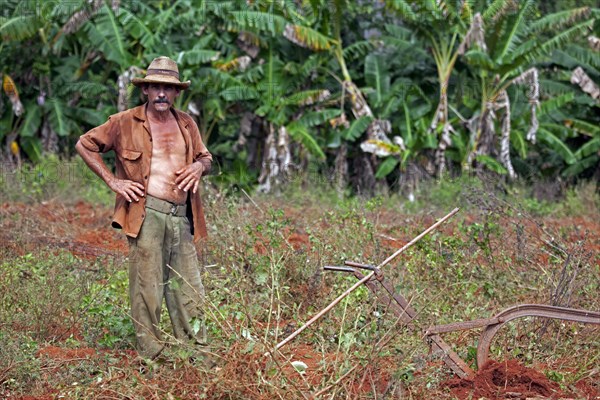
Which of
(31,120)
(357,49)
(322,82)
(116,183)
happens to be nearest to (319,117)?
(322,82)

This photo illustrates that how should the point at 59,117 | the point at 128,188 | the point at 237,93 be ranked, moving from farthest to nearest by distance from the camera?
1. the point at 59,117
2. the point at 237,93
3. the point at 128,188

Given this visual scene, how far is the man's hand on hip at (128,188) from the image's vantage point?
5.79 m

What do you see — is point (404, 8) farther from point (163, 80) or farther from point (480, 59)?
point (163, 80)

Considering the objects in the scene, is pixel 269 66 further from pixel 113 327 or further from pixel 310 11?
pixel 113 327

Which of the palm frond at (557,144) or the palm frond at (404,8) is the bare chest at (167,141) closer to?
the palm frond at (404,8)

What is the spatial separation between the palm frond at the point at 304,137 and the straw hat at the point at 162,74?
380 inches

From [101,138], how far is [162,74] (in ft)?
1.71

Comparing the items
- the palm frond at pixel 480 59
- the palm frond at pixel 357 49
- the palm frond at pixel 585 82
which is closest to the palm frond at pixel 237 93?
the palm frond at pixel 357 49

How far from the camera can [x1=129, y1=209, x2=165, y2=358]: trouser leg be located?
5824mm

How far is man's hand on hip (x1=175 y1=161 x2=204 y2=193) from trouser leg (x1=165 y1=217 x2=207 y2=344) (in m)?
0.21

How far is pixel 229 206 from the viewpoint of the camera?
8.63 metres

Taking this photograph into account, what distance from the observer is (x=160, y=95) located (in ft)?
19.4

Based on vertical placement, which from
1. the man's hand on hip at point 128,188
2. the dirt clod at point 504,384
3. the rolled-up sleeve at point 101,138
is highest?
the rolled-up sleeve at point 101,138

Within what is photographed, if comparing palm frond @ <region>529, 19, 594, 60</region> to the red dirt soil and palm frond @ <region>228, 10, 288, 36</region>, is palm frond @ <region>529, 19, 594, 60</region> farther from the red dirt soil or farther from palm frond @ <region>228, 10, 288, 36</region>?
the red dirt soil
